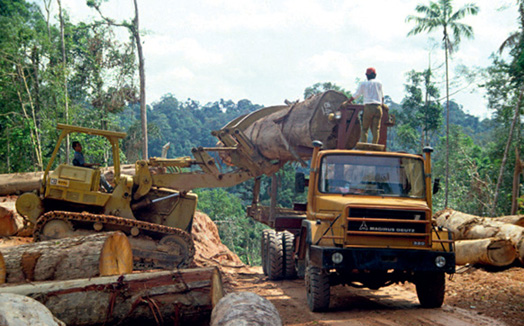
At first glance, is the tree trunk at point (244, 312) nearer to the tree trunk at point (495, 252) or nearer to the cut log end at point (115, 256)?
the cut log end at point (115, 256)

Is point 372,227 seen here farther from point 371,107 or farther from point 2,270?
point 2,270

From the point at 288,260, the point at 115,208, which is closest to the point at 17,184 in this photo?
the point at 115,208

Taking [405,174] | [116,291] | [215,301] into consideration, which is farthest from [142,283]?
[405,174]

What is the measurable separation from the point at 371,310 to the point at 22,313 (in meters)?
5.51

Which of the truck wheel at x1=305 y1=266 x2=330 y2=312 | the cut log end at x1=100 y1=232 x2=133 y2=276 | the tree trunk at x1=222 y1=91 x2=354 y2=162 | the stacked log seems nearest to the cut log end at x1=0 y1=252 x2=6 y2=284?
the cut log end at x1=100 y1=232 x2=133 y2=276

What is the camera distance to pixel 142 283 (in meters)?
6.50

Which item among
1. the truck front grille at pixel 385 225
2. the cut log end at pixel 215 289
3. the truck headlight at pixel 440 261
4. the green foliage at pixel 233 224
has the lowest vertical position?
the green foliage at pixel 233 224

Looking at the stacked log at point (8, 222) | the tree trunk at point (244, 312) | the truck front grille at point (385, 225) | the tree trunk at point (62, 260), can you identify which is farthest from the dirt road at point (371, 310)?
the stacked log at point (8, 222)

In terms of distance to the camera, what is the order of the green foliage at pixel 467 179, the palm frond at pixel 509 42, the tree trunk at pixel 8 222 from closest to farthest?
the tree trunk at pixel 8 222
the palm frond at pixel 509 42
the green foliage at pixel 467 179

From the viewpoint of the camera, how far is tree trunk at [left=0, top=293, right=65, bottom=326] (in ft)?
15.5

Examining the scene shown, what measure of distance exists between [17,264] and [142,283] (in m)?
2.25

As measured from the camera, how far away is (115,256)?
8289mm

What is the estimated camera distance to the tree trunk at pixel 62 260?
7.46 meters

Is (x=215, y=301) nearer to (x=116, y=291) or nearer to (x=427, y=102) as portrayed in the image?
(x=116, y=291)
